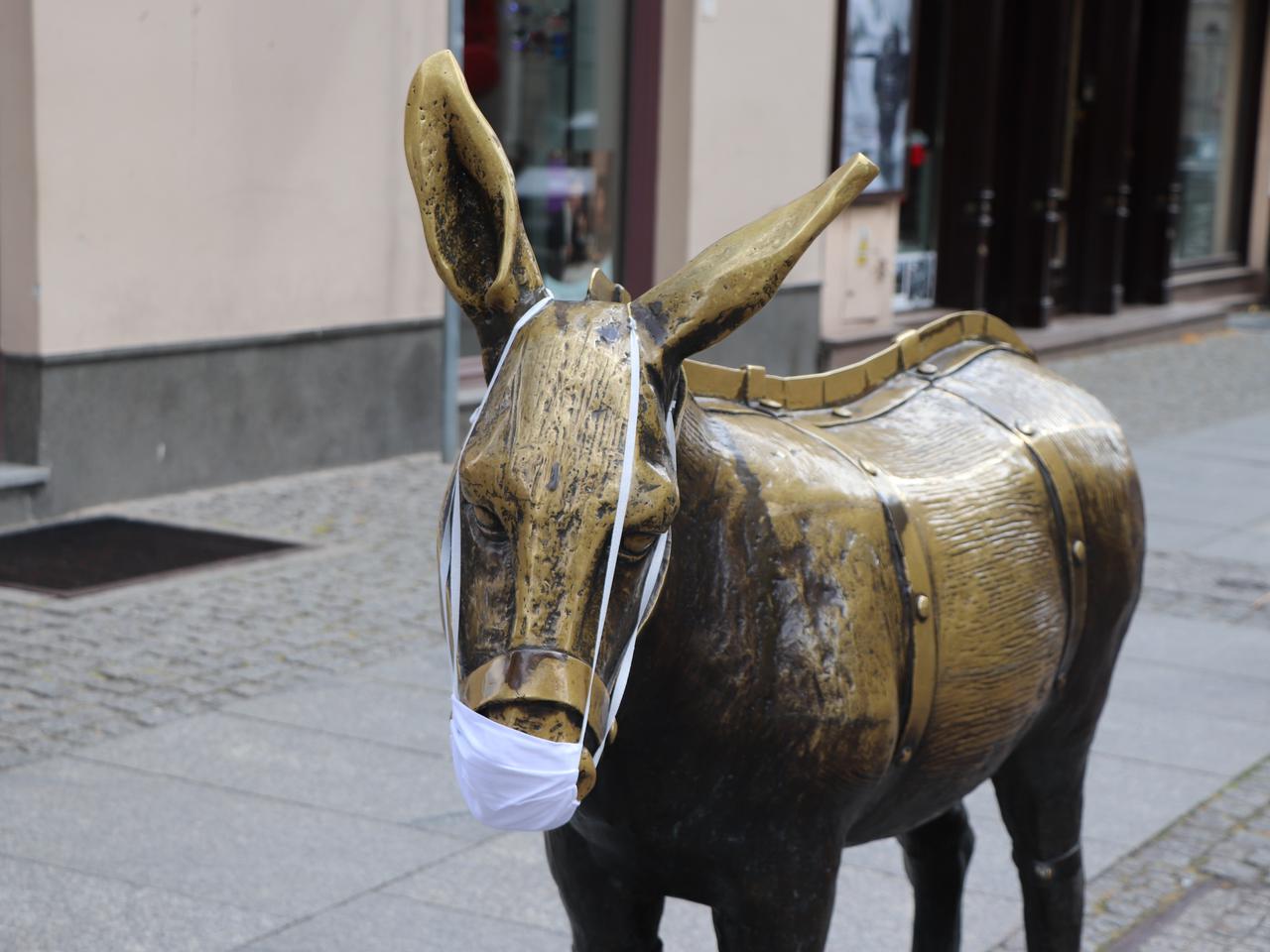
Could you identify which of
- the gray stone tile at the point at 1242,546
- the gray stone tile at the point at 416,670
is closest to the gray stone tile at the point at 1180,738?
the gray stone tile at the point at 416,670

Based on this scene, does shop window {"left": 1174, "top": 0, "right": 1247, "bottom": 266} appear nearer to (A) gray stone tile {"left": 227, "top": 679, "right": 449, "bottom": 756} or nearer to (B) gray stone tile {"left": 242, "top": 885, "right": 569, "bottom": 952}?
(A) gray stone tile {"left": 227, "top": 679, "right": 449, "bottom": 756}

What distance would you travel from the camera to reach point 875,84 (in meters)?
14.0

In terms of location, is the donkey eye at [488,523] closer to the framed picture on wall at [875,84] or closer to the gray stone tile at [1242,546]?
the gray stone tile at [1242,546]

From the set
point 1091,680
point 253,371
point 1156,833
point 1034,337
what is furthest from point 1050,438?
point 1034,337

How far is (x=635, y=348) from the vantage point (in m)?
2.21

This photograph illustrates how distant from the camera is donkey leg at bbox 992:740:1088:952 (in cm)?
339

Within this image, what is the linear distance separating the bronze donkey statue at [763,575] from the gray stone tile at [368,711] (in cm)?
262

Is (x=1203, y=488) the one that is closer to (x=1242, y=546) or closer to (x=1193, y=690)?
(x=1242, y=546)

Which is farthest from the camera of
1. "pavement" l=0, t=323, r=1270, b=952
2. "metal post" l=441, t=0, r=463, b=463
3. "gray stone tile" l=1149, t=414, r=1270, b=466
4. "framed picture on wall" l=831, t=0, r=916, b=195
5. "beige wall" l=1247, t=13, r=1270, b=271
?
"beige wall" l=1247, t=13, r=1270, b=271

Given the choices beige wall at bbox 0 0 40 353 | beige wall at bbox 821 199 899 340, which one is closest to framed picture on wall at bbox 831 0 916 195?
beige wall at bbox 821 199 899 340

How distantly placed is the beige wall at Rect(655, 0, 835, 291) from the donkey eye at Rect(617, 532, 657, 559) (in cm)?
999

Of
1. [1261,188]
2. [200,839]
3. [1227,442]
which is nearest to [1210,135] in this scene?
[1261,188]

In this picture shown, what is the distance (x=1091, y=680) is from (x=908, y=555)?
0.76 metres

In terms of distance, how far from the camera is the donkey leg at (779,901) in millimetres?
2576
